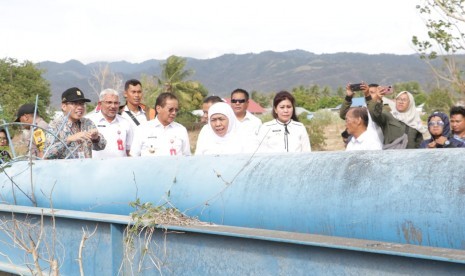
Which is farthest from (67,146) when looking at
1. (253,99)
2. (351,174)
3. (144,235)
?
(253,99)

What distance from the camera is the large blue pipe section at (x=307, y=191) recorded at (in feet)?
9.61

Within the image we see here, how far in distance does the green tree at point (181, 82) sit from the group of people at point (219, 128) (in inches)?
2149

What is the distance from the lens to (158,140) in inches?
233

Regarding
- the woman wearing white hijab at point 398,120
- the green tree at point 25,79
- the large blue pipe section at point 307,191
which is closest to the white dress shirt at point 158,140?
the large blue pipe section at point 307,191

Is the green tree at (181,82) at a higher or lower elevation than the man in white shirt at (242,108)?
higher

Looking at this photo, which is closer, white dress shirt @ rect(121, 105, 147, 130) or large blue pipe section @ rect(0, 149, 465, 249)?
large blue pipe section @ rect(0, 149, 465, 249)

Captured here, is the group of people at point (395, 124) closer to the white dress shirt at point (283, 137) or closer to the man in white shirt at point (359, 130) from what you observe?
the man in white shirt at point (359, 130)

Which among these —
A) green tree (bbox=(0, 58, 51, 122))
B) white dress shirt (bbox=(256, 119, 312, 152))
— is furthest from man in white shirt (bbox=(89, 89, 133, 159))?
green tree (bbox=(0, 58, 51, 122))

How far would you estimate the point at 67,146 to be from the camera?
232 inches

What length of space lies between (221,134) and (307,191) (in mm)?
1973

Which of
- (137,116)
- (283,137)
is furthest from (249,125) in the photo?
(137,116)

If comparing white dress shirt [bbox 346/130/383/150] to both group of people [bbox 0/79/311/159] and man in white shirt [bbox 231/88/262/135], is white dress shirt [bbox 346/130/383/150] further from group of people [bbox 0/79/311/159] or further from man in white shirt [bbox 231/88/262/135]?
man in white shirt [bbox 231/88/262/135]

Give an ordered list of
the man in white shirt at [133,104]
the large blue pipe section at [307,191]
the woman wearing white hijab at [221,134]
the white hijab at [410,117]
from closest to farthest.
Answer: the large blue pipe section at [307,191] → the woman wearing white hijab at [221,134] → the white hijab at [410,117] → the man in white shirt at [133,104]

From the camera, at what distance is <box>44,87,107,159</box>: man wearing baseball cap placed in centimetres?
603
